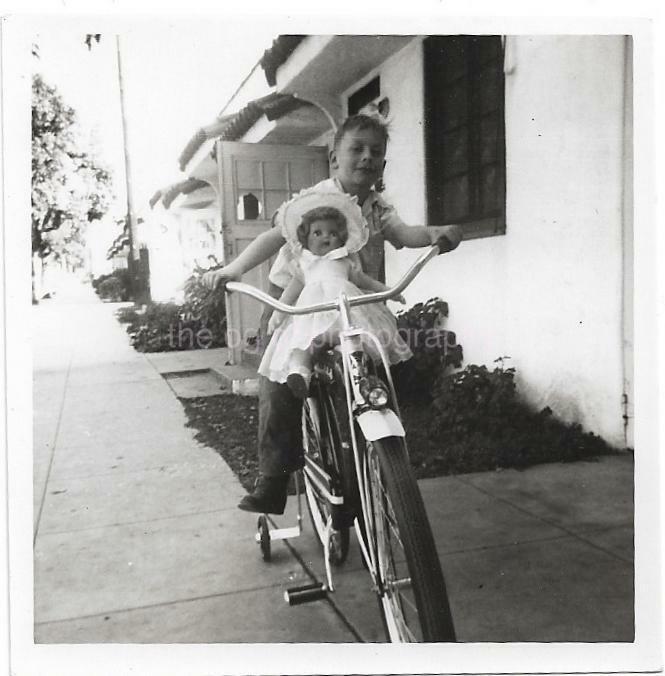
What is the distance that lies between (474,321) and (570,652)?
3.63 feet

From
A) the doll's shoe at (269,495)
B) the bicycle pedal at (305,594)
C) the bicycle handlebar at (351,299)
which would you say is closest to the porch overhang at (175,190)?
the bicycle handlebar at (351,299)

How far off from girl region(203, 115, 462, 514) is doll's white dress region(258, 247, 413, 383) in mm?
76

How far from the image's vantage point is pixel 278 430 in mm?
2199

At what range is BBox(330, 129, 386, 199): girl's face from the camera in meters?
2.12

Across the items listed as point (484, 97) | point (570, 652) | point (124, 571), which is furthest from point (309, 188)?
point (570, 652)

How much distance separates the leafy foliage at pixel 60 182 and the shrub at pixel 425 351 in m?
1.10

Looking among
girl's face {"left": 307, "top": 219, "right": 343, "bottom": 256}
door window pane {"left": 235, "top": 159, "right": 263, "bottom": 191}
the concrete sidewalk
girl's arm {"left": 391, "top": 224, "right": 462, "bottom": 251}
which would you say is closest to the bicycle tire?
the concrete sidewalk

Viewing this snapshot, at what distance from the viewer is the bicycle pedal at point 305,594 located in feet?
6.64

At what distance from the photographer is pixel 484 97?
2.41 metres

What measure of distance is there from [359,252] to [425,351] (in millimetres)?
432

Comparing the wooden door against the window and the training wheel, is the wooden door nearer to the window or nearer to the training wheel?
the window

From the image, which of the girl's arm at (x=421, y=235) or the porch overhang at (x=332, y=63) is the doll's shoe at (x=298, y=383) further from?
the porch overhang at (x=332, y=63)

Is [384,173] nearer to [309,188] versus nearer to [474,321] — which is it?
[309,188]

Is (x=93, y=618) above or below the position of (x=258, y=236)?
below
